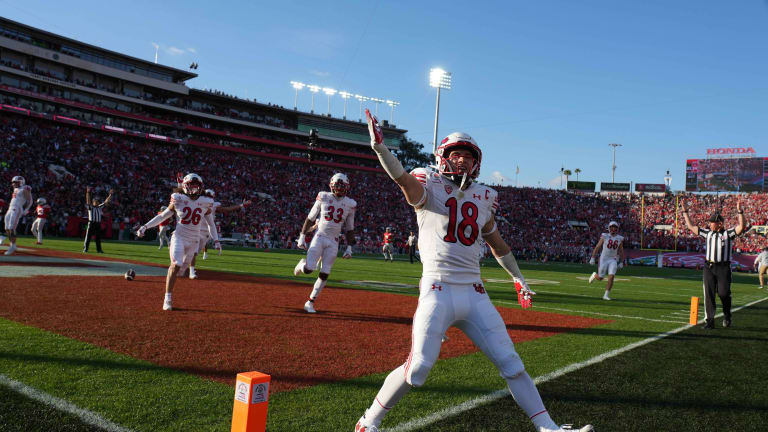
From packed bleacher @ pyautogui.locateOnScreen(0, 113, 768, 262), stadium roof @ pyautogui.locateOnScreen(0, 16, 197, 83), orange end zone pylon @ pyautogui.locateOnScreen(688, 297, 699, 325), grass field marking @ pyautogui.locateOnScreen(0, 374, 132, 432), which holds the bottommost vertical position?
grass field marking @ pyautogui.locateOnScreen(0, 374, 132, 432)

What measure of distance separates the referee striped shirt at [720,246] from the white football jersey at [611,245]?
14.5ft

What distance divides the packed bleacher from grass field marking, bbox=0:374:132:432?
102 ft

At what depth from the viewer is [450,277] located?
3.58 m

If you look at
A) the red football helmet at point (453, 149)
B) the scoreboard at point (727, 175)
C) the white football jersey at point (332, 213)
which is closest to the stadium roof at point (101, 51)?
the white football jersey at point (332, 213)

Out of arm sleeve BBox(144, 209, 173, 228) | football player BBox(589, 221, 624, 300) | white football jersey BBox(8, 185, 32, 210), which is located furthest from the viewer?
white football jersey BBox(8, 185, 32, 210)

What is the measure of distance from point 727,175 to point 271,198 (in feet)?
190

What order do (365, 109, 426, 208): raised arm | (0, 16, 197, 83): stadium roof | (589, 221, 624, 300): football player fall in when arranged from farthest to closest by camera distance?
(0, 16, 197, 83): stadium roof → (589, 221, 624, 300): football player → (365, 109, 426, 208): raised arm

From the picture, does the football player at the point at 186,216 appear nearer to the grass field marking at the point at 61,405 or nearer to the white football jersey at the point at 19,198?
the grass field marking at the point at 61,405

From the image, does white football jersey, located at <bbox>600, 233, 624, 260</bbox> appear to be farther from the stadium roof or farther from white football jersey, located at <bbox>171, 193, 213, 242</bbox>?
the stadium roof

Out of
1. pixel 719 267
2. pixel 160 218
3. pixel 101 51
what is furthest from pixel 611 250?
pixel 101 51

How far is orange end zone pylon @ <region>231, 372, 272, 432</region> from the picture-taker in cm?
245

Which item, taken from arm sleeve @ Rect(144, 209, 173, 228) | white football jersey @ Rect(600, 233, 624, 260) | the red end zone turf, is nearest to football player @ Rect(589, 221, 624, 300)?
white football jersey @ Rect(600, 233, 624, 260)

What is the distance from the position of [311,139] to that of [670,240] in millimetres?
44406

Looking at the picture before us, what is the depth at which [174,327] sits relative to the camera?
6742 mm
